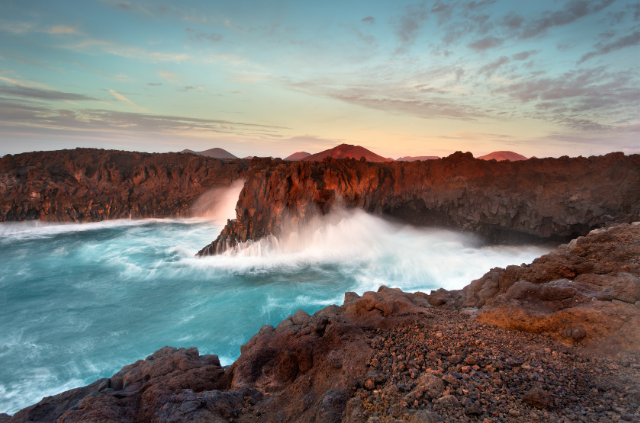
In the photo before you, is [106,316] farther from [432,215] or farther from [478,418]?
[432,215]

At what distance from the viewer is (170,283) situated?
17078 mm

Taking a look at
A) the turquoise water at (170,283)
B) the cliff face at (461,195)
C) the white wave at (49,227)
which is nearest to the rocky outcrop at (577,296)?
the turquoise water at (170,283)

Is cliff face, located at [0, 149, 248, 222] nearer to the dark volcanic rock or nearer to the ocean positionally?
the ocean

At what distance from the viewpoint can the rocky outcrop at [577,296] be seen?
187 inches

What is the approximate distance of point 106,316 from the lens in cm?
1337

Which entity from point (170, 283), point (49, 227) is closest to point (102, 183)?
point (49, 227)

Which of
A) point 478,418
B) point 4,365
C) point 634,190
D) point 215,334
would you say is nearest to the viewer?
point 478,418

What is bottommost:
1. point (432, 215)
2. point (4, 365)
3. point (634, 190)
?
point (4, 365)

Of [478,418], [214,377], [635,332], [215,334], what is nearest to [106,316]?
[215,334]

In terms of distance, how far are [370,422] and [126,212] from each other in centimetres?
3883

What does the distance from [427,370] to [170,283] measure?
16.6 meters

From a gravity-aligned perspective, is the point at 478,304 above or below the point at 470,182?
below

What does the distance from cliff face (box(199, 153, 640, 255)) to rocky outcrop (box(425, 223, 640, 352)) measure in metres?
12.7

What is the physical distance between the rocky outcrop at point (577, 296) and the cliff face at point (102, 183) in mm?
33361
